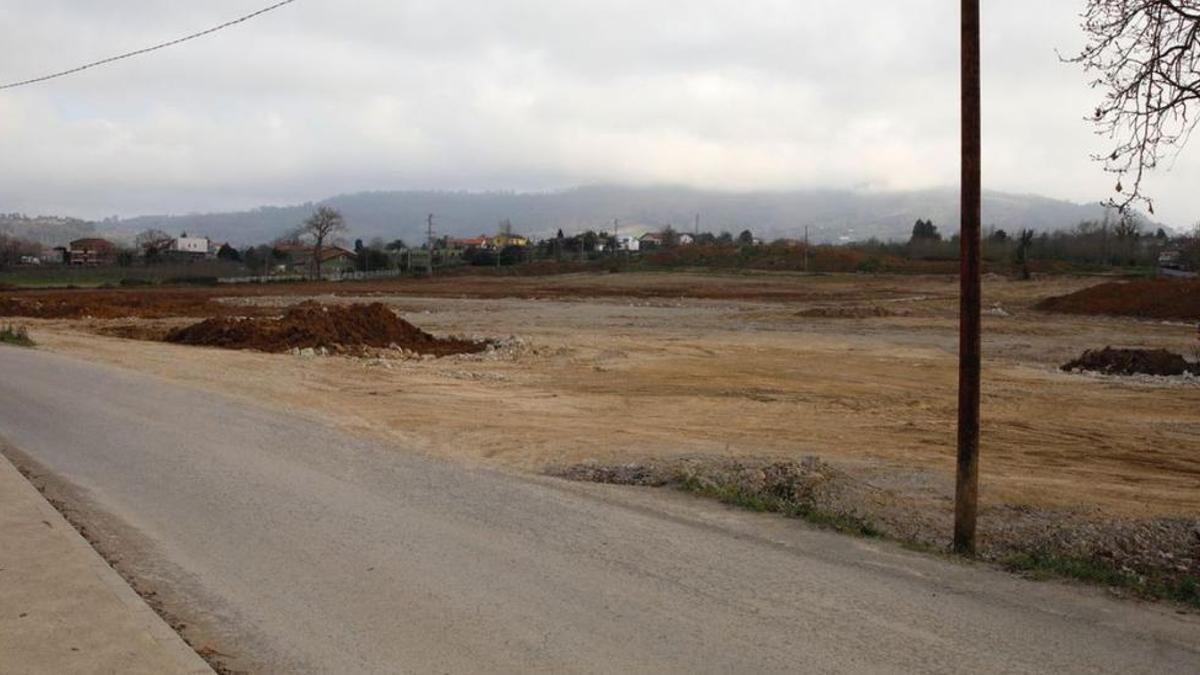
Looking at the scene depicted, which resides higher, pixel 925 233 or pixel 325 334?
pixel 925 233

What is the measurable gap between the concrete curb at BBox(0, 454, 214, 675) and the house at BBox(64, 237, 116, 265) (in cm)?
12734

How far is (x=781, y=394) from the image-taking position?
21156 millimetres

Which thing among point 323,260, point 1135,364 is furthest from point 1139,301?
point 323,260

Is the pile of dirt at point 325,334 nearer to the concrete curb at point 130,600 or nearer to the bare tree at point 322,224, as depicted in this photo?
the concrete curb at point 130,600

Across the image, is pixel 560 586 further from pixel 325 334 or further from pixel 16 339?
pixel 16 339

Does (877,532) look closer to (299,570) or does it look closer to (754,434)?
(299,570)

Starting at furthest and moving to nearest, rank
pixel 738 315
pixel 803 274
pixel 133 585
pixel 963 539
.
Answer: pixel 803 274 → pixel 738 315 → pixel 963 539 → pixel 133 585

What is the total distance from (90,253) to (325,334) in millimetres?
134896

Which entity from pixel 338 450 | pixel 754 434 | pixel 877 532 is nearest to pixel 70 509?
pixel 338 450

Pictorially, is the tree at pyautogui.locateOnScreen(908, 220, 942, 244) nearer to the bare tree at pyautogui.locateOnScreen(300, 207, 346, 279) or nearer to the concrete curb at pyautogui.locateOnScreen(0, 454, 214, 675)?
the bare tree at pyautogui.locateOnScreen(300, 207, 346, 279)

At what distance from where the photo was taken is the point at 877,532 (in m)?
8.97

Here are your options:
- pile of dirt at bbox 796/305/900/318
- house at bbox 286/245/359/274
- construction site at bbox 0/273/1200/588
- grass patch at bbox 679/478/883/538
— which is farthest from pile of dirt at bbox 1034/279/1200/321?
house at bbox 286/245/359/274

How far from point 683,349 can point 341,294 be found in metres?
43.1

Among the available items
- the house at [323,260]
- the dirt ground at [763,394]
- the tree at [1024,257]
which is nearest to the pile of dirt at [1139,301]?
the dirt ground at [763,394]
